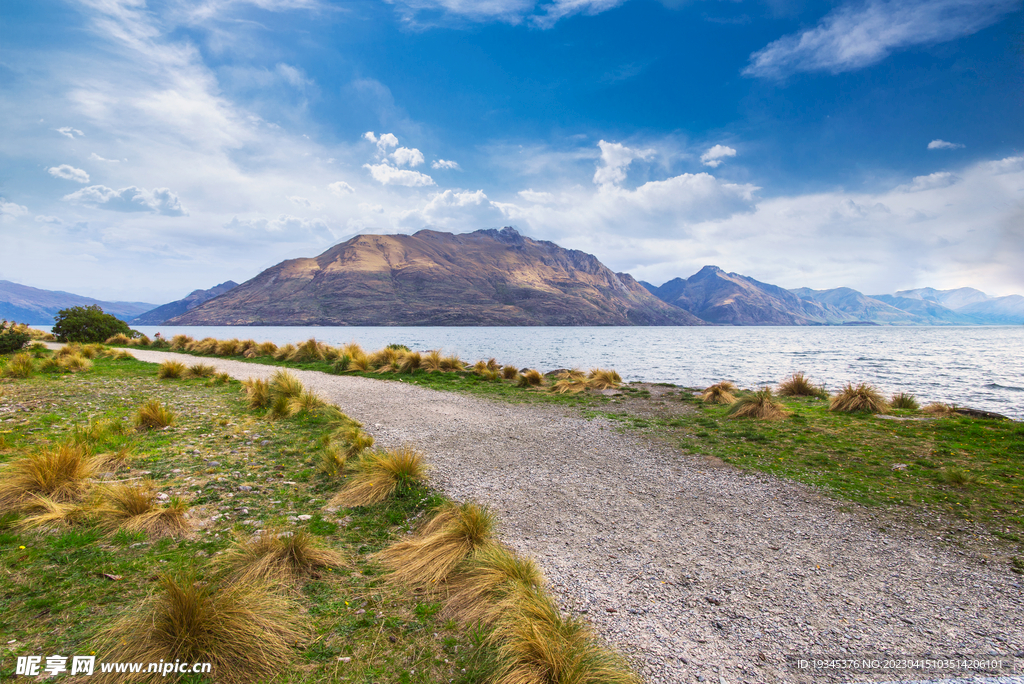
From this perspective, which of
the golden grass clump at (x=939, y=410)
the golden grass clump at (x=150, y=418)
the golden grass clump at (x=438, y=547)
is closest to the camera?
the golden grass clump at (x=438, y=547)

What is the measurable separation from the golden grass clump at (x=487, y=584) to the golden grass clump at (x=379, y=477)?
84.6 inches

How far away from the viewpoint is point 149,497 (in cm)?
461

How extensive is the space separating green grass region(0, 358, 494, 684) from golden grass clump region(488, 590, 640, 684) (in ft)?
0.61

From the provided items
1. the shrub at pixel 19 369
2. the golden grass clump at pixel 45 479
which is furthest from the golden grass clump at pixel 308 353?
the golden grass clump at pixel 45 479

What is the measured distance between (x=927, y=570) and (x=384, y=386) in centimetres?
1433

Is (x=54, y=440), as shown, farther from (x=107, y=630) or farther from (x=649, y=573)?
(x=649, y=573)

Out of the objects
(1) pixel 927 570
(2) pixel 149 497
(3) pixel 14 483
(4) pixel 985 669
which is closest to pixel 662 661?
(4) pixel 985 669

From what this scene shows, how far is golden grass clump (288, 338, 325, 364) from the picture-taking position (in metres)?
22.6

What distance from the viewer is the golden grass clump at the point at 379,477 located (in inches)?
216

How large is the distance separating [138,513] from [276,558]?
1973mm

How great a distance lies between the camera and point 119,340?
27188mm

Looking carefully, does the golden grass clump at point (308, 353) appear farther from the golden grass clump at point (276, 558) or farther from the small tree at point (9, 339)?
the golden grass clump at point (276, 558)

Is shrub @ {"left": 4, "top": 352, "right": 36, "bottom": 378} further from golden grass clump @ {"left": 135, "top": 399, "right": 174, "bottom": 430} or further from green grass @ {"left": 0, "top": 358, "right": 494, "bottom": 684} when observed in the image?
golden grass clump @ {"left": 135, "top": 399, "right": 174, "bottom": 430}

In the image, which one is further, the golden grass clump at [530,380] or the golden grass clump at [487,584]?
the golden grass clump at [530,380]
